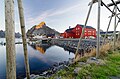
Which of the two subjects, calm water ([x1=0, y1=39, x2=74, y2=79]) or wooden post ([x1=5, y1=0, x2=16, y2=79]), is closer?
wooden post ([x1=5, y1=0, x2=16, y2=79])

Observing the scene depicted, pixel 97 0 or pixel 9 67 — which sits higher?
pixel 97 0

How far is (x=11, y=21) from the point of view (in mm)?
2680

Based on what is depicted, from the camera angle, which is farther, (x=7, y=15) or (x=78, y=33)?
(x=78, y=33)

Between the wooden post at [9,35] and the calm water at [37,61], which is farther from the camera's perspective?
the calm water at [37,61]

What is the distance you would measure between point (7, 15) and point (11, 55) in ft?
2.90

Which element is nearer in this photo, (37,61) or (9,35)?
(9,35)

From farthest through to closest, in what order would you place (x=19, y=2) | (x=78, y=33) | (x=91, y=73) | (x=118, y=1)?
(x=78, y=33) < (x=118, y=1) < (x=91, y=73) < (x=19, y=2)

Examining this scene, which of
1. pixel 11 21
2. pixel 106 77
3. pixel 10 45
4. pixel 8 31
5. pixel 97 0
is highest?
pixel 97 0

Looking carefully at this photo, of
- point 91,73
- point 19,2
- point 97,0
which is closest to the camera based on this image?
point 19,2

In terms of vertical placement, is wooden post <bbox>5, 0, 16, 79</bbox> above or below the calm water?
above

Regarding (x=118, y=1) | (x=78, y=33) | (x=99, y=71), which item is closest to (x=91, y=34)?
(x=78, y=33)

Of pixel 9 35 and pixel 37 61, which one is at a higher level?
pixel 9 35

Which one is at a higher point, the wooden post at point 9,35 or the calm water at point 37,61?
the wooden post at point 9,35

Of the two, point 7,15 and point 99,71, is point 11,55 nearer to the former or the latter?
point 7,15
